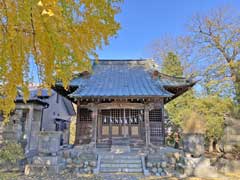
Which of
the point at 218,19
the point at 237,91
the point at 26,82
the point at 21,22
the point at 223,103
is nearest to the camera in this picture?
the point at 21,22

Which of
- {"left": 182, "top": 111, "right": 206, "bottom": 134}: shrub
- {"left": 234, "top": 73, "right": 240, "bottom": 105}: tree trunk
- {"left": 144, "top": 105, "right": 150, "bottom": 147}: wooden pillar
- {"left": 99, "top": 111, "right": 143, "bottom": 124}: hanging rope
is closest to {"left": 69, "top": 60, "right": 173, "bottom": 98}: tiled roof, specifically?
{"left": 144, "top": 105, "right": 150, "bottom": 147}: wooden pillar

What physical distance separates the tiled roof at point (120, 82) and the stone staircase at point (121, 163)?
296 cm

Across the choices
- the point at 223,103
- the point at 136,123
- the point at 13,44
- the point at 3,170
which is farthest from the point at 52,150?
the point at 223,103

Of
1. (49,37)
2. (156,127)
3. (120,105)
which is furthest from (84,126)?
(49,37)

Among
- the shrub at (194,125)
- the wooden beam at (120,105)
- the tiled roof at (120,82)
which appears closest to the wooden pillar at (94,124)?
the wooden beam at (120,105)

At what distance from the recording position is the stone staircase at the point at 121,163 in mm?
7582

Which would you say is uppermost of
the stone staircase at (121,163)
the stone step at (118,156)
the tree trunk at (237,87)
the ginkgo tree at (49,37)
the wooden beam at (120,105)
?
the tree trunk at (237,87)

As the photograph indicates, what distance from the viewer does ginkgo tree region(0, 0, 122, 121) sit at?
2.50m

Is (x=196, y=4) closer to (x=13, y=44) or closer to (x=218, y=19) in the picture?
(x=218, y=19)

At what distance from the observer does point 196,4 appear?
12766 mm

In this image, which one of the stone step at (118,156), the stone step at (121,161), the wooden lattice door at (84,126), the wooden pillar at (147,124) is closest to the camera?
the stone step at (121,161)

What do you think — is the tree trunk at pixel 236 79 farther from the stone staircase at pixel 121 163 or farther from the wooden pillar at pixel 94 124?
the wooden pillar at pixel 94 124

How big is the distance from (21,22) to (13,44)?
0.37m

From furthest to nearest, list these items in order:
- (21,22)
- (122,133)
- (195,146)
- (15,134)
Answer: (122,133) < (15,134) < (195,146) < (21,22)
